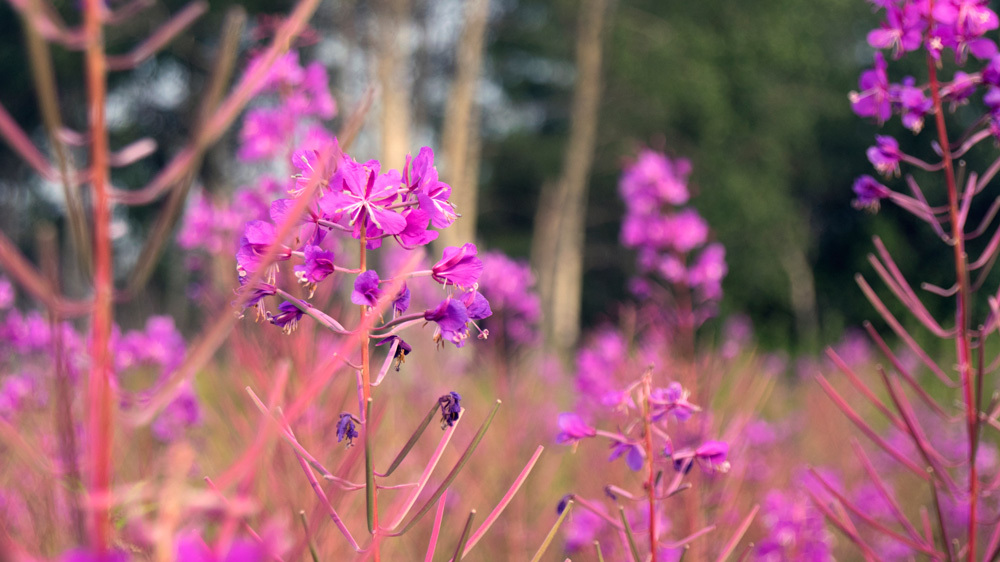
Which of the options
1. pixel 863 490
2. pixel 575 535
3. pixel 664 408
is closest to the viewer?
pixel 664 408

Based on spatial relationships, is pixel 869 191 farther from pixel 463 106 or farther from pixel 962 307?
pixel 463 106

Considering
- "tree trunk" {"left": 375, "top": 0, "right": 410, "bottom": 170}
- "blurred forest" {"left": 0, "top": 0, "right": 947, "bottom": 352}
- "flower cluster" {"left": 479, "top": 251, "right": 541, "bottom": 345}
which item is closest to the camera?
"flower cluster" {"left": 479, "top": 251, "right": 541, "bottom": 345}

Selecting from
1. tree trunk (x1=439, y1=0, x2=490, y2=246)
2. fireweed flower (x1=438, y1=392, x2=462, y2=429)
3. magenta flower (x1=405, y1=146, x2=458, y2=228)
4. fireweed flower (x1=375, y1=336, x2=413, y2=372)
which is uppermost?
tree trunk (x1=439, y1=0, x2=490, y2=246)

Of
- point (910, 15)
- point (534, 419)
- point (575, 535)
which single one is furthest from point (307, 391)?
point (534, 419)

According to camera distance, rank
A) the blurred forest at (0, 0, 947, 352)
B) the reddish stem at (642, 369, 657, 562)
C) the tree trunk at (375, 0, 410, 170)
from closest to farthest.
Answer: the reddish stem at (642, 369, 657, 562) < the tree trunk at (375, 0, 410, 170) < the blurred forest at (0, 0, 947, 352)

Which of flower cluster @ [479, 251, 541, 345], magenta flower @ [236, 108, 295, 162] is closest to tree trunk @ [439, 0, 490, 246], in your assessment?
flower cluster @ [479, 251, 541, 345]

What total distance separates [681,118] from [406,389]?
11.7 meters

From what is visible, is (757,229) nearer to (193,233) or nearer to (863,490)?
(863,490)

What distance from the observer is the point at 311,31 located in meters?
2.04

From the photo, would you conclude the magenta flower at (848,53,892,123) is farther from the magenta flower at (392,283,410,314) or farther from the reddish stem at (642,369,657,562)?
Result: the magenta flower at (392,283,410,314)

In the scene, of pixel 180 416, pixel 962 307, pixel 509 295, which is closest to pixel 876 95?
pixel 962 307

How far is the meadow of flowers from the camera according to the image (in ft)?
1.69

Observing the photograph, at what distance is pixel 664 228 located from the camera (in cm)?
292

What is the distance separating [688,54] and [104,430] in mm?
14085
